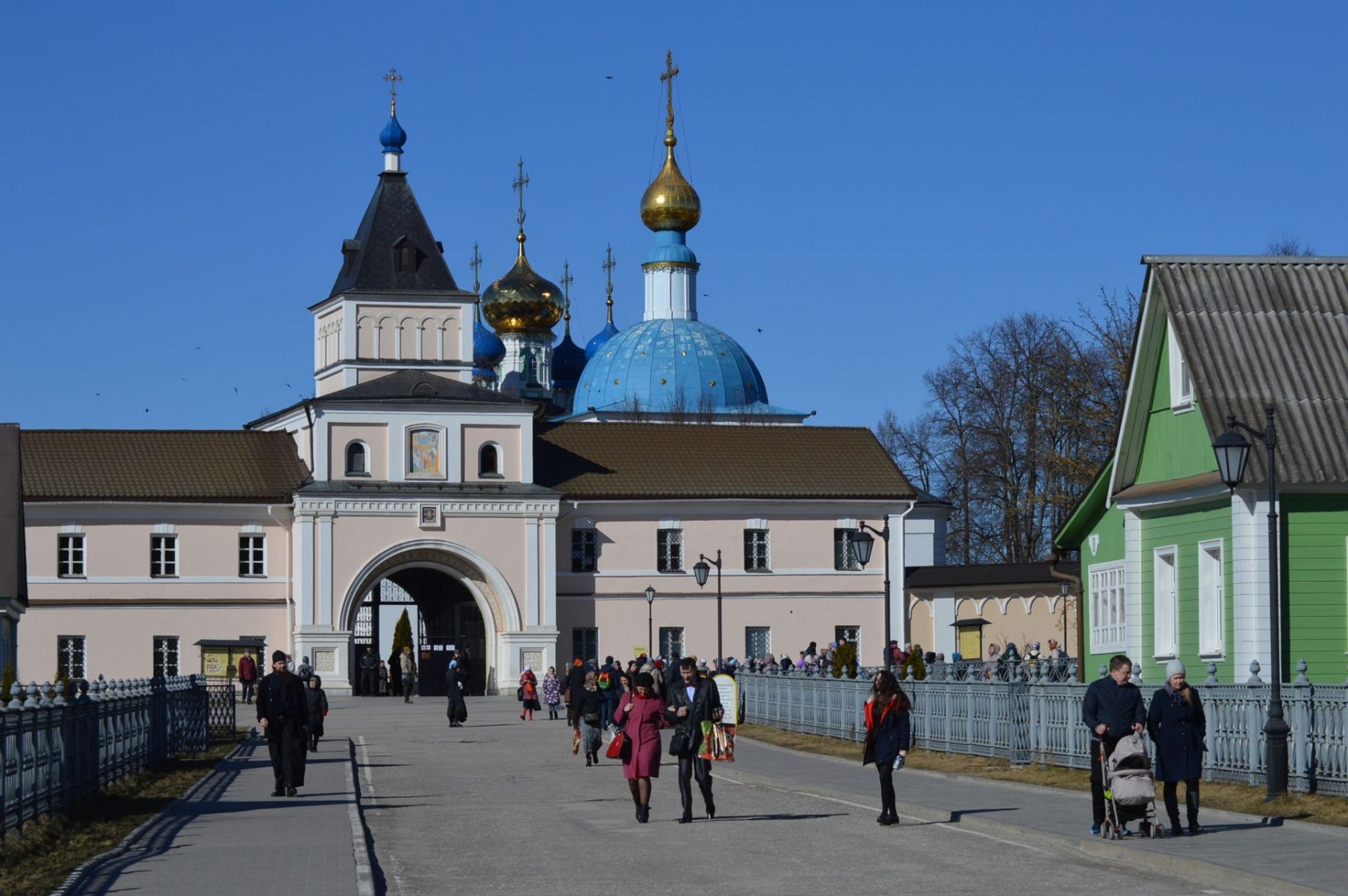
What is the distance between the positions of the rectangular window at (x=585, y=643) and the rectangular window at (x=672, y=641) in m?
1.96

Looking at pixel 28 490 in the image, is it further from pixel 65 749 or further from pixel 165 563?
pixel 65 749

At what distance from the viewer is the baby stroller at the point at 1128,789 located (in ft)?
55.6

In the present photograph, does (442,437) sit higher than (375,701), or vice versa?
(442,437)

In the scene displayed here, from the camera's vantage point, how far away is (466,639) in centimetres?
6550

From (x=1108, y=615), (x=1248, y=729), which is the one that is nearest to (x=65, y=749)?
(x=1248, y=729)

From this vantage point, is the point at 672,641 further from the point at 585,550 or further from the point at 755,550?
the point at 755,550

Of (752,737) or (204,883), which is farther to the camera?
(752,737)

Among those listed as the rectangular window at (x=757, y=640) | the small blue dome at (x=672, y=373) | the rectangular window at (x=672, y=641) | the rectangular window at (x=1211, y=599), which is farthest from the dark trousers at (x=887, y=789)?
the small blue dome at (x=672, y=373)

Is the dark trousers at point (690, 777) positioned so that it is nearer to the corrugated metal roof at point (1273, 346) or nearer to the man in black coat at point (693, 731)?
the man in black coat at point (693, 731)

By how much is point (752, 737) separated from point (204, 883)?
78.7 feet

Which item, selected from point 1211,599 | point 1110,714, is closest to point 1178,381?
point 1211,599

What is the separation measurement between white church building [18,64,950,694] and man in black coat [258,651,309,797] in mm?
36060

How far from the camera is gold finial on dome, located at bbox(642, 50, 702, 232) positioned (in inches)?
3772

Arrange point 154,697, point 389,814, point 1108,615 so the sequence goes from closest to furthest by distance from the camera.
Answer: point 389,814 → point 154,697 → point 1108,615
